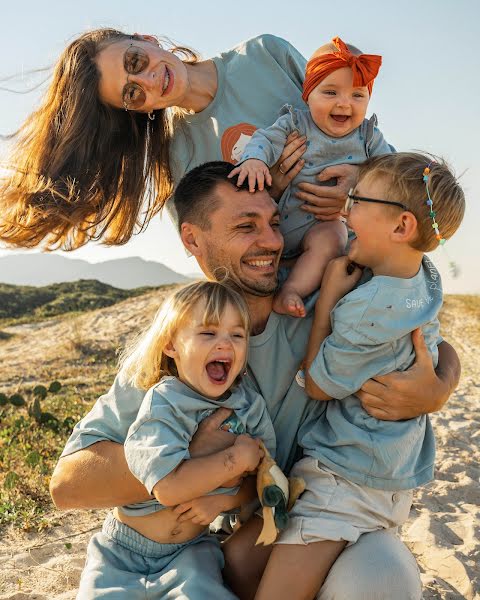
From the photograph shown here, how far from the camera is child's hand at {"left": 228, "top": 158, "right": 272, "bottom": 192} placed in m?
3.64

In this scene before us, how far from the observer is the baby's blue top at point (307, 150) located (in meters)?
3.89

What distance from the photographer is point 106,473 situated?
305 centimetres

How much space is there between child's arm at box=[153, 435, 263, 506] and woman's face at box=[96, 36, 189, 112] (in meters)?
2.04

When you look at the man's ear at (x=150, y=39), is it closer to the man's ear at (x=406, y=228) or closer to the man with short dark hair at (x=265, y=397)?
the man with short dark hair at (x=265, y=397)

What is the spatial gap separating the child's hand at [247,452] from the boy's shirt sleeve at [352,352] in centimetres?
38

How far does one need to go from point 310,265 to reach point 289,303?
0.91 feet

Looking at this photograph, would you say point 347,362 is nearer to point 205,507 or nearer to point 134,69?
point 205,507

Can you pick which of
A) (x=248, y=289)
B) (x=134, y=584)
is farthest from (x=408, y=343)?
(x=134, y=584)

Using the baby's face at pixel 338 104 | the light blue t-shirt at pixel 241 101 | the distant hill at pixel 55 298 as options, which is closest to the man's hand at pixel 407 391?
the baby's face at pixel 338 104

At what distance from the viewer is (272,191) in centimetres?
395

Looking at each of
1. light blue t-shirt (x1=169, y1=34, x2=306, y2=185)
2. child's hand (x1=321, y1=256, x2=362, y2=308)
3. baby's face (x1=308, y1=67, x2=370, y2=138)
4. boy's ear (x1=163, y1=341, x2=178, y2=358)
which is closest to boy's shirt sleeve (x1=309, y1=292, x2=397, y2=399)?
child's hand (x1=321, y1=256, x2=362, y2=308)

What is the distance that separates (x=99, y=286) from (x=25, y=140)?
57.3ft

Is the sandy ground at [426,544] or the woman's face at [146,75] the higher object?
the woman's face at [146,75]

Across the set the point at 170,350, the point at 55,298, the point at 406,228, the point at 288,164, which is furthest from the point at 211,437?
the point at 55,298
